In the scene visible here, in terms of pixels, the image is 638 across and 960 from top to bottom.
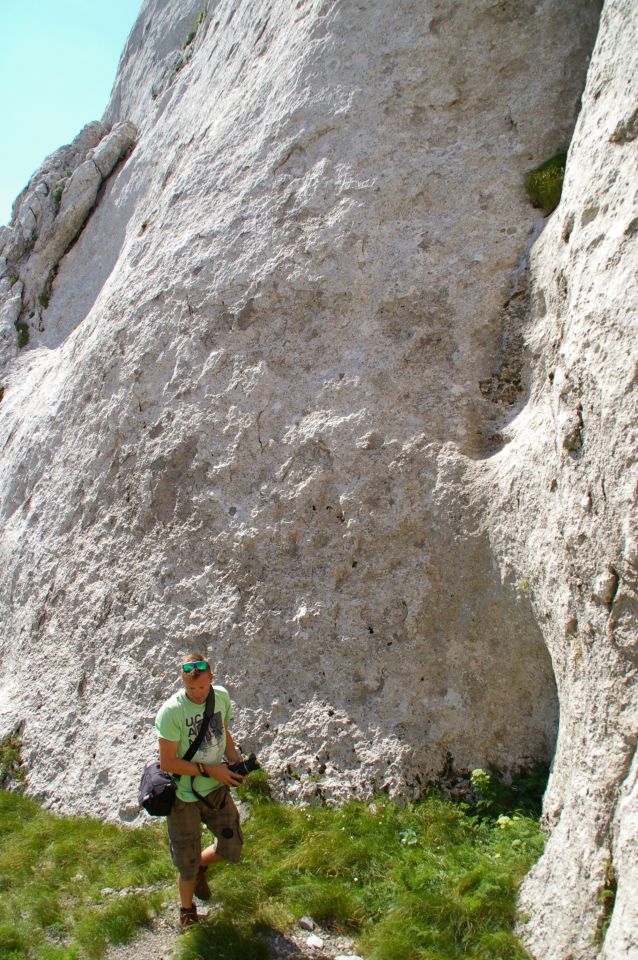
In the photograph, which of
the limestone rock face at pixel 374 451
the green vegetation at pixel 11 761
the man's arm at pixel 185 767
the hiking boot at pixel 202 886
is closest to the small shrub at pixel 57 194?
the limestone rock face at pixel 374 451

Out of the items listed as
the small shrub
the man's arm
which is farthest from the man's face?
the small shrub

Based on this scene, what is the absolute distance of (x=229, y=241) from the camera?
31.7ft

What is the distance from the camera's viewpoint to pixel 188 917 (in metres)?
5.16

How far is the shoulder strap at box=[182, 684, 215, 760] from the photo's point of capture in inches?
198

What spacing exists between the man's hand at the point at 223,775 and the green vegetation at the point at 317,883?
39.5 inches

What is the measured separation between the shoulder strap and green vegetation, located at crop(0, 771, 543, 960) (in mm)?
1183

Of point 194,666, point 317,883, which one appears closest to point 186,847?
point 317,883

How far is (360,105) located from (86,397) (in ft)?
18.4

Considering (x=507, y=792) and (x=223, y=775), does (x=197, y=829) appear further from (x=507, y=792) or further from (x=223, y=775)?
(x=507, y=792)

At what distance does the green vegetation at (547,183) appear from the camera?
7.61 metres

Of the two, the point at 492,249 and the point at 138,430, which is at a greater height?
the point at 492,249

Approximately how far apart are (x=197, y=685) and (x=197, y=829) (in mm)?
1075

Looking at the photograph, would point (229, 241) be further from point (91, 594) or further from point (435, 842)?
point (435, 842)

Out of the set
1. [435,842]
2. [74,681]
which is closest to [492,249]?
[435,842]
